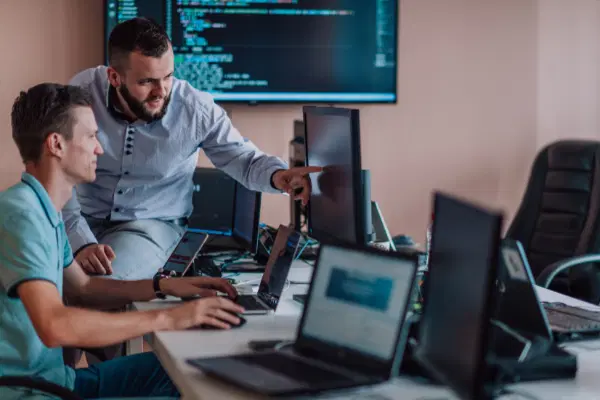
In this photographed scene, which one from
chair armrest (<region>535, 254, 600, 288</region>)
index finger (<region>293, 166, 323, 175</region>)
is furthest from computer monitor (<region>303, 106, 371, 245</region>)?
chair armrest (<region>535, 254, 600, 288</region>)

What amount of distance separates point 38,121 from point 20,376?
634 mm

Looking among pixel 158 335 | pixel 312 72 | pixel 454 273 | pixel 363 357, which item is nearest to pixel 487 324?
pixel 454 273

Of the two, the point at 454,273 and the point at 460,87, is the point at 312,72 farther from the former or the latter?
the point at 454,273

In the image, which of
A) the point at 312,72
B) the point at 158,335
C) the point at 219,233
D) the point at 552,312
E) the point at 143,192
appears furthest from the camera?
the point at 312,72

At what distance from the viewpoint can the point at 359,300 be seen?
1823 millimetres

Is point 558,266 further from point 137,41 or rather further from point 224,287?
point 137,41

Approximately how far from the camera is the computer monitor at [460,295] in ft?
4.84

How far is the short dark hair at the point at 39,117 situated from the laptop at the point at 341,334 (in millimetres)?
696

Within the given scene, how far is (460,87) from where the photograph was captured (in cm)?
510

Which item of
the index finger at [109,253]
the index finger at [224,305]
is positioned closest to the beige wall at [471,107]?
the index finger at [109,253]

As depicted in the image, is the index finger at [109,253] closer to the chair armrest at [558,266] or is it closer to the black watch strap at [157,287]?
the black watch strap at [157,287]

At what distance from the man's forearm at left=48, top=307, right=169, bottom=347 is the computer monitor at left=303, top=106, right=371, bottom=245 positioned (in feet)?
1.68

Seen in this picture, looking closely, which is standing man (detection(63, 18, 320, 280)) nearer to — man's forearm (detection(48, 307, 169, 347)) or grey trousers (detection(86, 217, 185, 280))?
grey trousers (detection(86, 217, 185, 280))

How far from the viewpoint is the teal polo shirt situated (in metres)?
1.96
